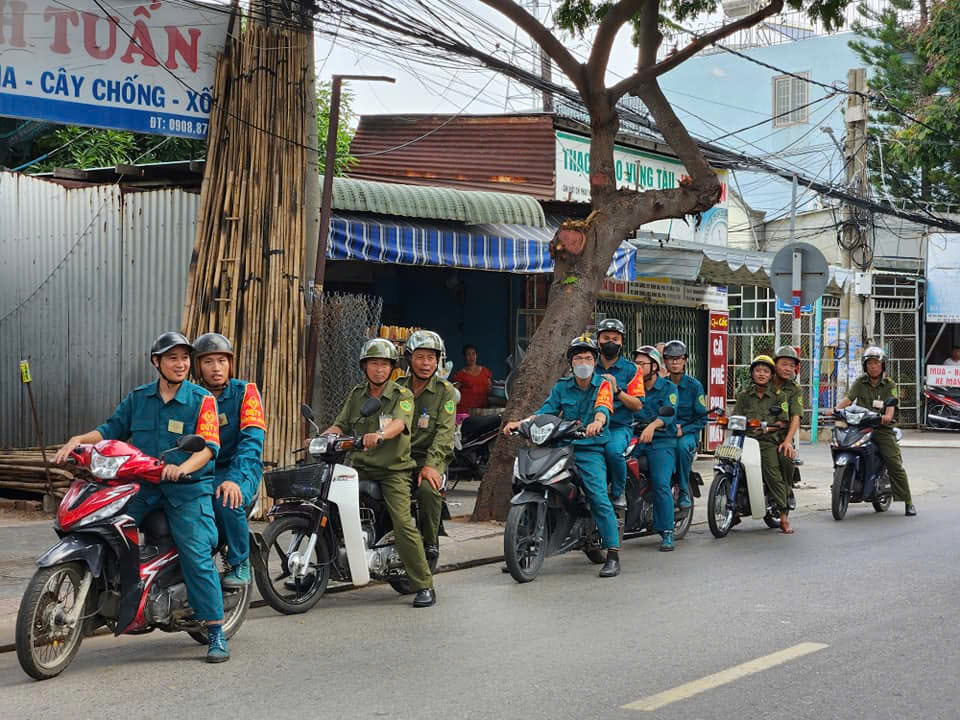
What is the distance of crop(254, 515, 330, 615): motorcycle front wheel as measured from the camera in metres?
7.36

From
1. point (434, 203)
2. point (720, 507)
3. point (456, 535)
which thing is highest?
point (434, 203)

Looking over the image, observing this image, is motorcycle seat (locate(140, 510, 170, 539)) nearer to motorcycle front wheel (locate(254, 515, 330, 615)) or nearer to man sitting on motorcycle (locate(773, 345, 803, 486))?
motorcycle front wheel (locate(254, 515, 330, 615))

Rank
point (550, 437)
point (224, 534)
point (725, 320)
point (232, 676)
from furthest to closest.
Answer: point (725, 320) → point (550, 437) → point (224, 534) → point (232, 676)

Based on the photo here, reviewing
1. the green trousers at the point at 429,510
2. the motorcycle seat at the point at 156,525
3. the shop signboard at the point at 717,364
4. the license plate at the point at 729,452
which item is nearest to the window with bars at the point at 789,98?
the shop signboard at the point at 717,364

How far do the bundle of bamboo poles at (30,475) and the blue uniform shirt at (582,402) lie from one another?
4652 millimetres

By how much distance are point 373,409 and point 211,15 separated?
5.46 meters

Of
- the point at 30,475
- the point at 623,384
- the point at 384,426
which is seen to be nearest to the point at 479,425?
the point at 623,384

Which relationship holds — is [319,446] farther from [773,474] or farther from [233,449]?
[773,474]

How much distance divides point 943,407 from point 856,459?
644 inches

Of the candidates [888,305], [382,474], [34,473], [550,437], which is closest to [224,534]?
[382,474]

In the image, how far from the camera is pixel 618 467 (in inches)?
378

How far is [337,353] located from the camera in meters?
12.0

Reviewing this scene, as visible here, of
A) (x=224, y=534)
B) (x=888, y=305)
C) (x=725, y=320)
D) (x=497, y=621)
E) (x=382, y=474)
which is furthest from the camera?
(x=888, y=305)

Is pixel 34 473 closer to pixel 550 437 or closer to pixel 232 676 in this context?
pixel 550 437
